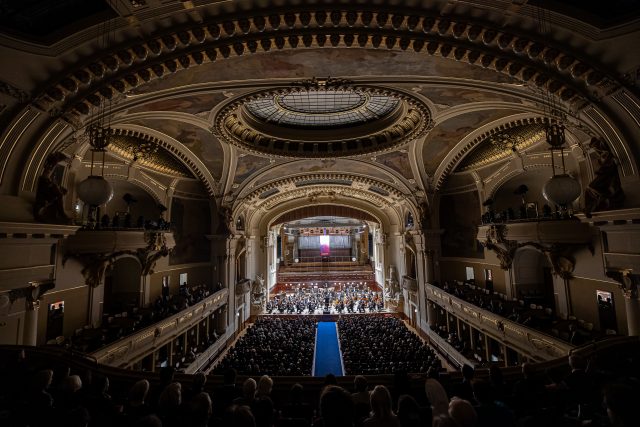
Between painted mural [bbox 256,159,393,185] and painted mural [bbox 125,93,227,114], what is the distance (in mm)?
6315

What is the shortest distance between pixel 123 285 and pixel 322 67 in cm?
1205

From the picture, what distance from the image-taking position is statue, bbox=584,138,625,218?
575cm

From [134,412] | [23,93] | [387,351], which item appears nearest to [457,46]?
[134,412]

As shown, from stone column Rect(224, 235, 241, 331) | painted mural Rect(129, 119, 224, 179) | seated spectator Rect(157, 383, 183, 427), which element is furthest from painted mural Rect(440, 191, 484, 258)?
seated spectator Rect(157, 383, 183, 427)

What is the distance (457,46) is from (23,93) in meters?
7.04

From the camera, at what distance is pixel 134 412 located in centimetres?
272

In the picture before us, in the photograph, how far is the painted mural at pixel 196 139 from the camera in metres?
10.3

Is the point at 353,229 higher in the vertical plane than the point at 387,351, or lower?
higher

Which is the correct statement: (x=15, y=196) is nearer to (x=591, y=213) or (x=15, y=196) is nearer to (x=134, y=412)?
(x=134, y=412)

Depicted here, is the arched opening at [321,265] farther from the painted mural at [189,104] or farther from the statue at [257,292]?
the painted mural at [189,104]

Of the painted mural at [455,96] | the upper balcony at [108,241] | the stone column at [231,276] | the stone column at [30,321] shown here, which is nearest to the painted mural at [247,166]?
the stone column at [231,276]

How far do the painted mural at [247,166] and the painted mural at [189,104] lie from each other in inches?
180

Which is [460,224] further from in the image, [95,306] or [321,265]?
[321,265]

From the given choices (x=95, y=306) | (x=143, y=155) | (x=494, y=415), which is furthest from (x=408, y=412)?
(x=143, y=155)
